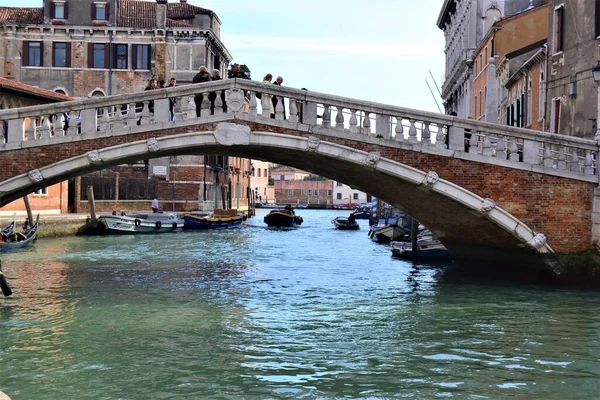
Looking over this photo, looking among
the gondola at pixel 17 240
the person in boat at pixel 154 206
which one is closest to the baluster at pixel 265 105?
the gondola at pixel 17 240

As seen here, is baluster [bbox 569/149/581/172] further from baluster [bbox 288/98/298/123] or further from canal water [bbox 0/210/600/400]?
baluster [bbox 288/98/298/123]

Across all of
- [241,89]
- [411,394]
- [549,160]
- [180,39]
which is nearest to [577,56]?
[549,160]

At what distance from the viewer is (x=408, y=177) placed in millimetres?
11695

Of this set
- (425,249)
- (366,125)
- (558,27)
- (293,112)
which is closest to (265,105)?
(293,112)

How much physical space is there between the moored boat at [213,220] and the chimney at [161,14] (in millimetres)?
7269

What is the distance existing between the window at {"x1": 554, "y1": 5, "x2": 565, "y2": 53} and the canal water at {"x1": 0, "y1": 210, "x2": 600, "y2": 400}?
4.31 metres

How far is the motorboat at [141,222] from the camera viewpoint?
26050 millimetres

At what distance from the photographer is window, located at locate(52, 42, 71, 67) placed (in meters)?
33.0

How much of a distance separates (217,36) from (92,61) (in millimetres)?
5278

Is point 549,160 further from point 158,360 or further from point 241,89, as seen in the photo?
point 158,360

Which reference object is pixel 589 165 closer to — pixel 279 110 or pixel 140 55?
pixel 279 110

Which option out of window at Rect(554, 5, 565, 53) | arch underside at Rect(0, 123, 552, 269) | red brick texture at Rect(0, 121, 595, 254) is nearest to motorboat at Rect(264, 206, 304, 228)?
window at Rect(554, 5, 565, 53)

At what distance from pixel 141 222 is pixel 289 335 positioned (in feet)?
62.3

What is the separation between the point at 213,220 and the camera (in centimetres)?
3033
